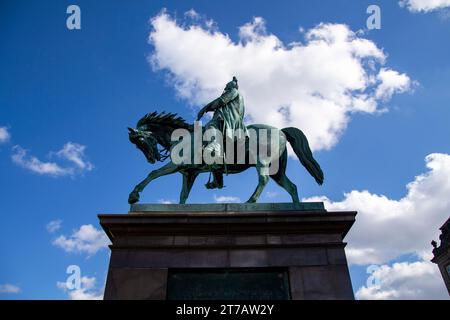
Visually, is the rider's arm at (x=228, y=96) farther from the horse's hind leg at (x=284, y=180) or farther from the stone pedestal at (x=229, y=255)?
the stone pedestal at (x=229, y=255)

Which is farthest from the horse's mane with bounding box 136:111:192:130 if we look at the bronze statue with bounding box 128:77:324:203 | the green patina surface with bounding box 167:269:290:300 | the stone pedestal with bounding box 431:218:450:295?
the stone pedestal with bounding box 431:218:450:295

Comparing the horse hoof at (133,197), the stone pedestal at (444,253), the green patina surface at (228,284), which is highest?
the stone pedestal at (444,253)

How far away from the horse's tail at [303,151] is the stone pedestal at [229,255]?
6.03ft

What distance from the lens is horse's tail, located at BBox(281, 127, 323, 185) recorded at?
956 cm

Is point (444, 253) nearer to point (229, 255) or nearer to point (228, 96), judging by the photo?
point (228, 96)

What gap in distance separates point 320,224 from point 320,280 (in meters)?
1.17

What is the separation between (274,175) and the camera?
32.7 ft

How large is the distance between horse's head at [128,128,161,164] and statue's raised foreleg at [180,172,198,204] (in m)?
1.08

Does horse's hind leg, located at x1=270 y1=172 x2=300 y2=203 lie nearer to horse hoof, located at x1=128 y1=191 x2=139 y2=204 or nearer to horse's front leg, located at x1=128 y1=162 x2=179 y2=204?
horse's front leg, located at x1=128 y1=162 x2=179 y2=204

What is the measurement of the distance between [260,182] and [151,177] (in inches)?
112

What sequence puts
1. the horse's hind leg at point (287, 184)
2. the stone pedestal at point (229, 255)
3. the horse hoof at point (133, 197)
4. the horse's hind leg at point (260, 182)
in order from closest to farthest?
the stone pedestal at point (229, 255) < the horse hoof at point (133, 197) < the horse's hind leg at point (260, 182) < the horse's hind leg at point (287, 184)

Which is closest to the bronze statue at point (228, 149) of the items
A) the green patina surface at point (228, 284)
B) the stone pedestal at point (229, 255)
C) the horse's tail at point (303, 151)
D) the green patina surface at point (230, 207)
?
the horse's tail at point (303, 151)

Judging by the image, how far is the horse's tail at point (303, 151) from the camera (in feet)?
31.4
